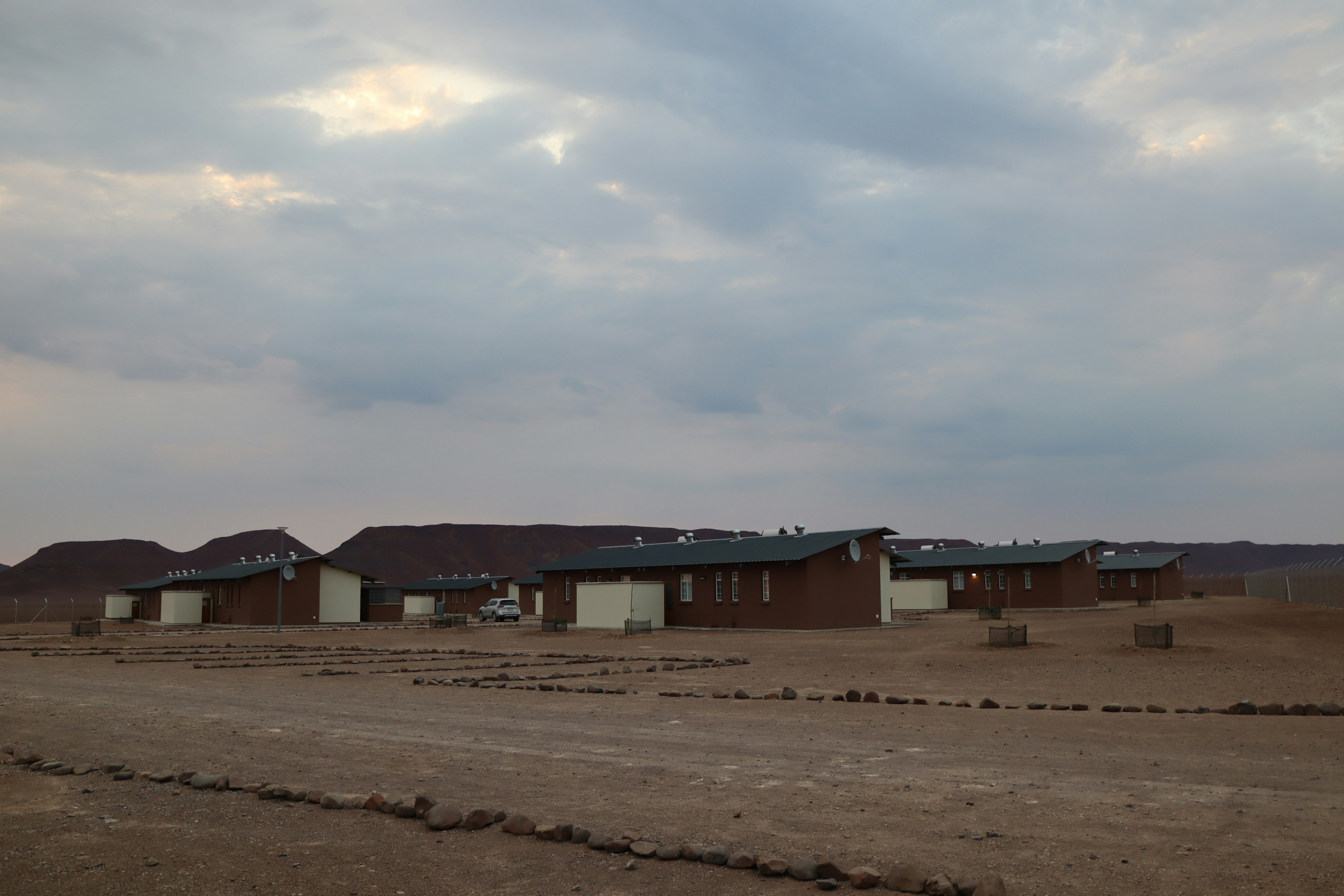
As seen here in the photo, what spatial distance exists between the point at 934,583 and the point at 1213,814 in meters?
62.2

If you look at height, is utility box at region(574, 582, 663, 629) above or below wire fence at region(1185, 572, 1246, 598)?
above

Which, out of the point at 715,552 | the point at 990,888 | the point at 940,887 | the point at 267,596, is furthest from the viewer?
the point at 267,596

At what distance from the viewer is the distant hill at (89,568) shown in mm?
163375

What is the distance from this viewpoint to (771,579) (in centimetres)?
4566

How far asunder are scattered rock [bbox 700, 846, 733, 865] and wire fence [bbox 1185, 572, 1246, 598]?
94064mm

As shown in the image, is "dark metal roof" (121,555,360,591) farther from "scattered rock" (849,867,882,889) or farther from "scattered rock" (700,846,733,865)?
"scattered rock" (849,867,882,889)

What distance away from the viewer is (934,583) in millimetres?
68312

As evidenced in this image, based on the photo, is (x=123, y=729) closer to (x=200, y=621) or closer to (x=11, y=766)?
(x=11, y=766)

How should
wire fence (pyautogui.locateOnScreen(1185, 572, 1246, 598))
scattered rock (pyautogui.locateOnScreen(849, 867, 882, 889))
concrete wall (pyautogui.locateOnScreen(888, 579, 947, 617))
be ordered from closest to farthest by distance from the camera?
1. scattered rock (pyautogui.locateOnScreen(849, 867, 882, 889))
2. concrete wall (pyautogui.locateOnScreen(888, 579, 947, 617))
3. wire fence (pyautogui.locateOnScreen(1185, 572, 1246, 598))

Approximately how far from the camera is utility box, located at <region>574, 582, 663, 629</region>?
48.3 metres

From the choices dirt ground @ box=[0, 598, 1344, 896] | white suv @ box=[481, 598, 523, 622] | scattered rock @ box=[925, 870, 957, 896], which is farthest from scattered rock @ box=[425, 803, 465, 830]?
white suv @ box=[481, 598, 523, 622]

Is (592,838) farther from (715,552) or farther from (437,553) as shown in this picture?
(437,553)

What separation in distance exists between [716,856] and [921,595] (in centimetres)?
6428

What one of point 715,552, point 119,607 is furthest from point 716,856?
point 119,607
